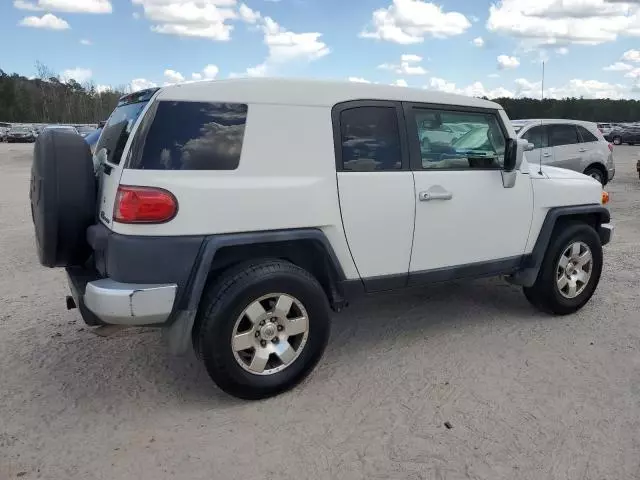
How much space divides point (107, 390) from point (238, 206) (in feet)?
4.88

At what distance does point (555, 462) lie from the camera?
2.86 metres

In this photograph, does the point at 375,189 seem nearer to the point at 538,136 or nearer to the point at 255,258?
the point at 255,258

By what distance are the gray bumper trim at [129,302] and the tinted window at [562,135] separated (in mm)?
10006

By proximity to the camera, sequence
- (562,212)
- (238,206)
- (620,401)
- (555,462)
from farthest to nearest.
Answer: (562,212) < (620,401) < (238,206) < (555,462)

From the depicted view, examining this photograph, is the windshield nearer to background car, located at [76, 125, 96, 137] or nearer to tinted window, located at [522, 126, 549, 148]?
background car, located at [76, 125, 96, 137]

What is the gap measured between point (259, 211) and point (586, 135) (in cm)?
1048

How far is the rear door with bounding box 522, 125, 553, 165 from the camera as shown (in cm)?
1087

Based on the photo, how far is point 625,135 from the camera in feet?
126

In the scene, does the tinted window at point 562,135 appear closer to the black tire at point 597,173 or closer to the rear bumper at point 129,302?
the black tire at point 597,173

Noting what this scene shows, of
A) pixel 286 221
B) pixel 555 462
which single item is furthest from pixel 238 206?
pixel 555 462

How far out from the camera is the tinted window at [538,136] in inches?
426

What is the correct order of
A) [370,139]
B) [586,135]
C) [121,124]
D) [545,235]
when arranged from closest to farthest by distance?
[121,124]
[370,139]
[545,235]
[586,135]

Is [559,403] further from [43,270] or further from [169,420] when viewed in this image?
[43,270]

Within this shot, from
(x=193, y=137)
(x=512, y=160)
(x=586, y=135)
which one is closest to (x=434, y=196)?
(x=512, y=160)
